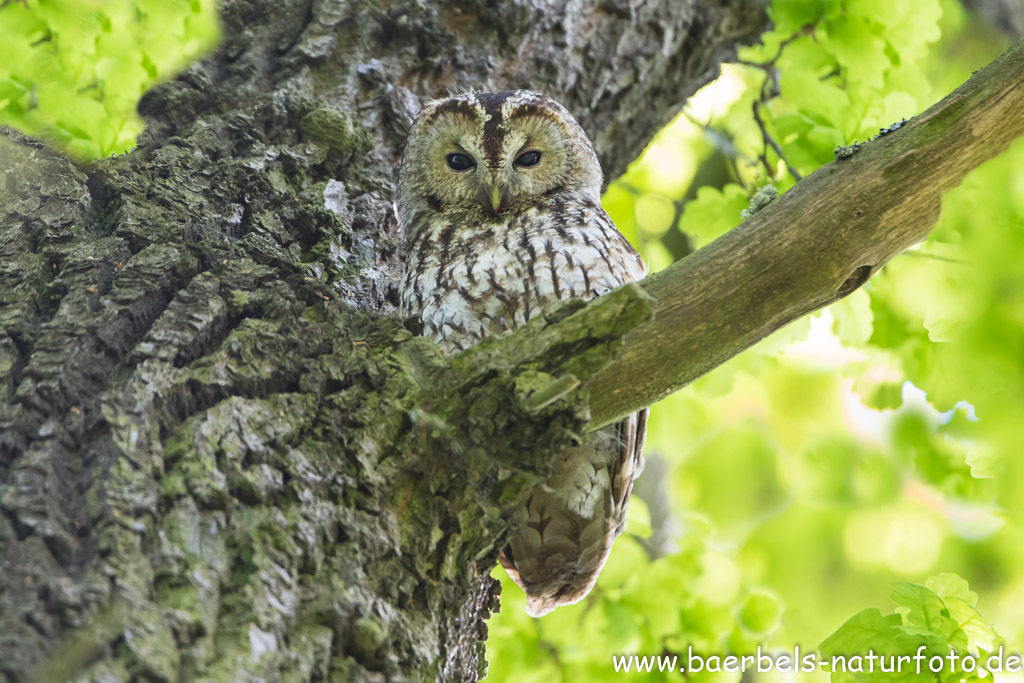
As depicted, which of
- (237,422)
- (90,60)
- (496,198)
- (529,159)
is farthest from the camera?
(529,159)

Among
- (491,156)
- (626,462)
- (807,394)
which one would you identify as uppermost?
(807,394)

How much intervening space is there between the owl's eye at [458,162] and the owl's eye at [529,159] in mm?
167

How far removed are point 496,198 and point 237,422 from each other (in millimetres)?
1357

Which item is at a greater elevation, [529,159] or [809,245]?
[529,159]

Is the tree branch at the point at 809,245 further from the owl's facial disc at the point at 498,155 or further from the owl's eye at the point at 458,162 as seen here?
the owl's eye at the point at 458,162

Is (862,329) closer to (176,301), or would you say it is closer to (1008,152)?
(1008,152)

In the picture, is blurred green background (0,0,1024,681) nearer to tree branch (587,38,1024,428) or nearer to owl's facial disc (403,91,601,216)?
tree branch (587,38,1024,428)

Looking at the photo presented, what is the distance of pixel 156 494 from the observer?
1.32 m

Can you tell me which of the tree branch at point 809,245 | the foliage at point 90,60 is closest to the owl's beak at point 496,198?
the foliage at point 90,60

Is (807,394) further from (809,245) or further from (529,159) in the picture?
(809,245)

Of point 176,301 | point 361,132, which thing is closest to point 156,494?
point 176,301

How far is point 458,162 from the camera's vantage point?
280 centimetres

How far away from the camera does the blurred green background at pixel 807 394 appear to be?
6.56 ft

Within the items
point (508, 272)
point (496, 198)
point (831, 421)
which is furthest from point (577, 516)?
point (831, 421)
